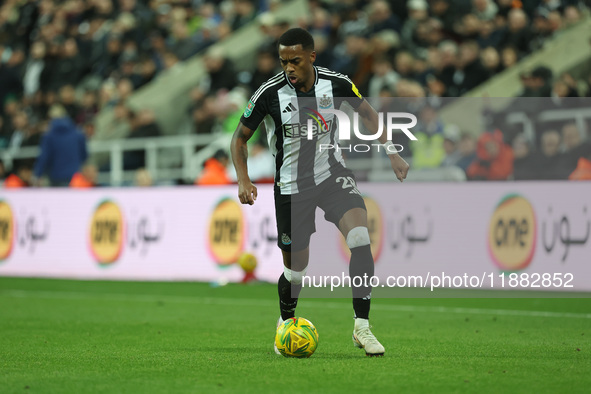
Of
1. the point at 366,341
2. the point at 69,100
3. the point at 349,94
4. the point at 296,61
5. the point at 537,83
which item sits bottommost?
the point at 366,341

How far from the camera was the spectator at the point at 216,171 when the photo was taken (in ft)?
51.1

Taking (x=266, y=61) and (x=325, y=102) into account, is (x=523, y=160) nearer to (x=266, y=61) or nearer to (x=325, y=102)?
(x=266, y=61)

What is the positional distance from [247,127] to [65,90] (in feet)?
45.8

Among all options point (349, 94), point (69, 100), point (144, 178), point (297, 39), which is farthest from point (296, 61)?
point (69, 100)

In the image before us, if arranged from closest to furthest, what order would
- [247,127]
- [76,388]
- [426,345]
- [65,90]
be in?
[76,388]
[247,127]
[426,345]
[65,90]

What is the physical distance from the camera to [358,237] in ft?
23.0

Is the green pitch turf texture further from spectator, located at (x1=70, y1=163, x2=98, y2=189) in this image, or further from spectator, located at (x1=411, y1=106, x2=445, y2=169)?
spectator, located at (x1=70, y1=163, x2=98, y2=189)

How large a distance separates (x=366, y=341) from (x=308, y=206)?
1048mm

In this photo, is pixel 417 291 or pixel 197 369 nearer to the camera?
pixel 197 369

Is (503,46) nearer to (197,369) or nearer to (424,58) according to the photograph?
(424,58)

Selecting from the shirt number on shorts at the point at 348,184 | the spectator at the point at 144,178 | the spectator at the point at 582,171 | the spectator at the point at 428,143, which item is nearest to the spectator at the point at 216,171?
the spectator at the point at 144,178

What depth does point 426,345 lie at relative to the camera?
25.1 feet

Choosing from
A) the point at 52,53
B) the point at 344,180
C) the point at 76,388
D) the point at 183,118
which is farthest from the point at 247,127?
the point at 52,53

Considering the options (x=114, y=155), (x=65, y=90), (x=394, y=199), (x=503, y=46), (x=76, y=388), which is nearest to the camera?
(x=76, y=388)
